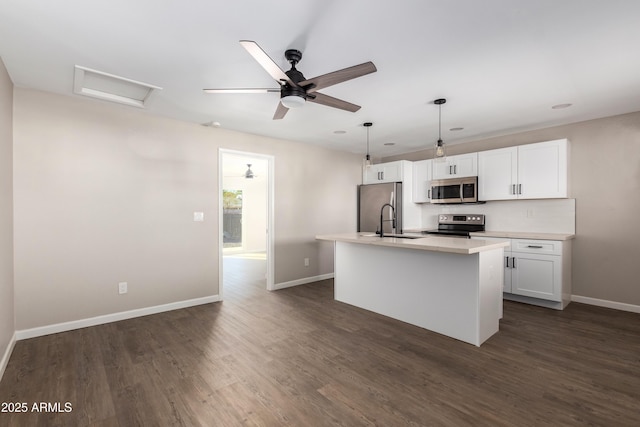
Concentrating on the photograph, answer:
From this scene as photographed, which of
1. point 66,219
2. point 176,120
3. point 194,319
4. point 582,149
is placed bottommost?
point 194,319

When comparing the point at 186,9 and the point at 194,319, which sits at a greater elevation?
the point at 186,9

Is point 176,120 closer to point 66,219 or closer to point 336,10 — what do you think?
point 66,219

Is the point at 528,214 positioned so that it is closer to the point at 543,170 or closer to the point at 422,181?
the point at 543,170

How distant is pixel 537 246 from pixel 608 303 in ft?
3.60

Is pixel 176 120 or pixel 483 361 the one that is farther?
pixel 176 120

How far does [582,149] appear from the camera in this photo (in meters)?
3.99

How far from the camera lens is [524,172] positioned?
13.9 ft

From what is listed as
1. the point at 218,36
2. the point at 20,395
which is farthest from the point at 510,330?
the point at 20,395

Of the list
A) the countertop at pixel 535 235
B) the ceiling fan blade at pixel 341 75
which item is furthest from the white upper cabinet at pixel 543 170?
the ceiling fan blade at pixel 341 75

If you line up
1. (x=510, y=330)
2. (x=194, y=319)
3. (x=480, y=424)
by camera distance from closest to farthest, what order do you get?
(x=480, y=424)
(x=510, y=330)
(x=194, y=319)

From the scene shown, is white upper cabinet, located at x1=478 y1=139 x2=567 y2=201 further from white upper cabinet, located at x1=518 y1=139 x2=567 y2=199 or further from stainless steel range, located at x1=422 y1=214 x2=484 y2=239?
stainless steel range, located at x1=422 y1=214 x2=484 y2=239

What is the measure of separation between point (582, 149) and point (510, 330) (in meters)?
2.63

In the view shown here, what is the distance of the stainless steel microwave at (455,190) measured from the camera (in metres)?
4.74

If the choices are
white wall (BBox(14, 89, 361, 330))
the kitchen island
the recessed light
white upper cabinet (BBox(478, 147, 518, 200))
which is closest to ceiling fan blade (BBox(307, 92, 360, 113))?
the kitchen island
